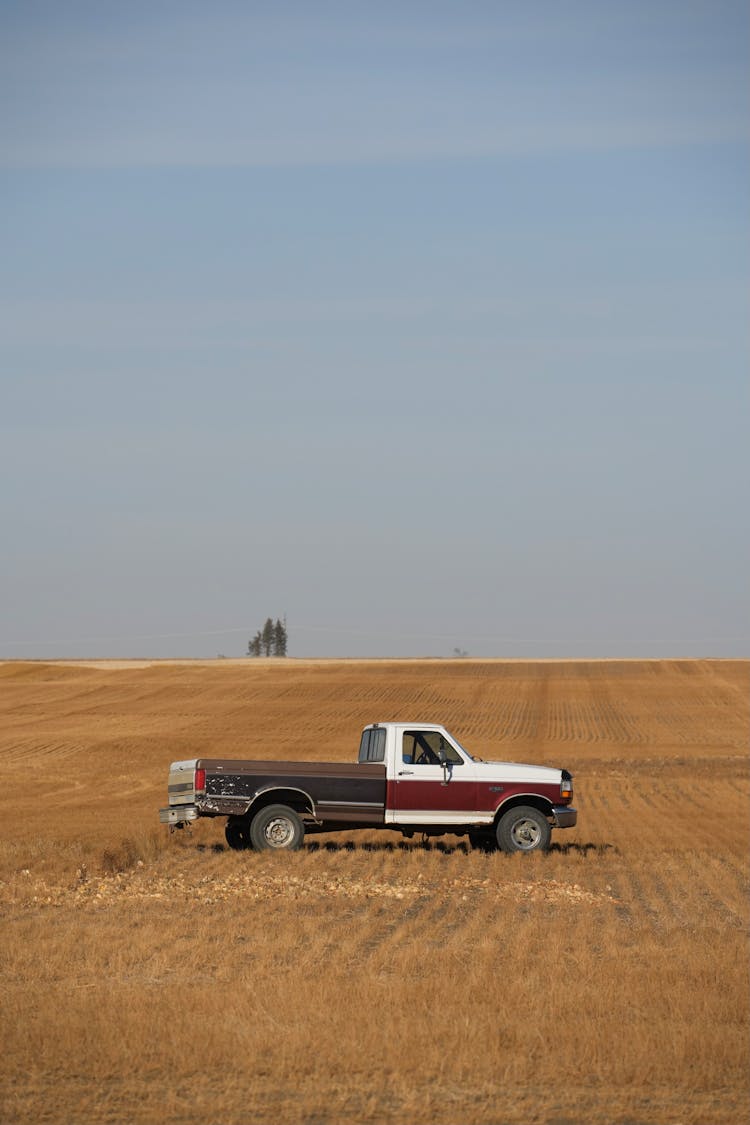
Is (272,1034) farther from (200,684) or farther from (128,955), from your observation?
(200,684)

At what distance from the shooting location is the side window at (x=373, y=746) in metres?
21.7

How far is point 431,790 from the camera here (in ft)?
69.8

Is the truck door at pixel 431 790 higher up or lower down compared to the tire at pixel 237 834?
higher up

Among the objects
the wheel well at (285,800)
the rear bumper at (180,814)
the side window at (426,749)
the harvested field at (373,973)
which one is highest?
the side window at (426,749)

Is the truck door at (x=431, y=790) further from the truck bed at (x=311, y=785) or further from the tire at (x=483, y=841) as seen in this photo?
the tire at (x=483, y=841)

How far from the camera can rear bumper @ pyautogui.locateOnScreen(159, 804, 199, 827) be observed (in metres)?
20.4

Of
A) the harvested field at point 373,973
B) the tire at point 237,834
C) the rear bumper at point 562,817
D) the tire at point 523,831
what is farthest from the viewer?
the tire at point 523,831

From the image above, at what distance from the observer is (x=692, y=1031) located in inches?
373

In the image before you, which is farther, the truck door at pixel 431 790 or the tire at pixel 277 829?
the truck door at pixel 431 790

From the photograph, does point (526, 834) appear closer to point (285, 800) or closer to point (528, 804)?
point (528, 804)

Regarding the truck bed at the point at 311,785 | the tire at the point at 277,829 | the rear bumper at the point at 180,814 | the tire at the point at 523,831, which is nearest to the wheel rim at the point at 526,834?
the tire at the point at 523,831

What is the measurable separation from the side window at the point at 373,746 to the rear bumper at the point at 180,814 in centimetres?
312

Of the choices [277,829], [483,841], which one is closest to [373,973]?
[277,829]

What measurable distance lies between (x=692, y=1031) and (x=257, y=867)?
10.2 metres
